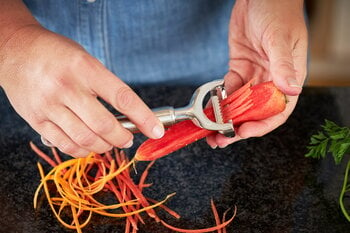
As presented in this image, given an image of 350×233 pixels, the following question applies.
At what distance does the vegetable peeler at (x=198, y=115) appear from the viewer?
129cm

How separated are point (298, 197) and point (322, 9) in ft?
7.12

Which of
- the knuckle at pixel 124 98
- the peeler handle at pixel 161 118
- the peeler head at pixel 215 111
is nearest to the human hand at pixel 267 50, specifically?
the peeler head at pixel 215 111

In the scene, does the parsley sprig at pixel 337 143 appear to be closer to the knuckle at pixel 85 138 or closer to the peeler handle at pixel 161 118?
the peeler handle at pixel 161 118

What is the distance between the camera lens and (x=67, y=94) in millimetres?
1225

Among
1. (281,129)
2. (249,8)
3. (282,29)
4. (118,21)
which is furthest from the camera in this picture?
(118,21)

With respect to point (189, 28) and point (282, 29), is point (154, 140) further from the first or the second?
point (189, 28)

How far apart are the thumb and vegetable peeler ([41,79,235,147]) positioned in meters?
0.14

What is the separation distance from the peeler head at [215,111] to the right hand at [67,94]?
0.34 ft

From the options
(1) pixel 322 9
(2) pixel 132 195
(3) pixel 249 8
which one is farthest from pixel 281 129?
(1) pixel 322 9

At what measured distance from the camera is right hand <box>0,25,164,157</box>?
122cm

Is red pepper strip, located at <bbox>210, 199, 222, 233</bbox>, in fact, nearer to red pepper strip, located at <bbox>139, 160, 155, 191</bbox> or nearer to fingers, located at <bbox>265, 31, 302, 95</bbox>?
red pepper strip, located at <bbox>139, 160, 155, 191</bbox>

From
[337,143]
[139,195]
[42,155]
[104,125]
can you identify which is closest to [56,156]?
[42,155]

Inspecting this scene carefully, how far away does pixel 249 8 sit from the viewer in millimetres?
1573

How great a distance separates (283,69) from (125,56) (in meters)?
0.75
